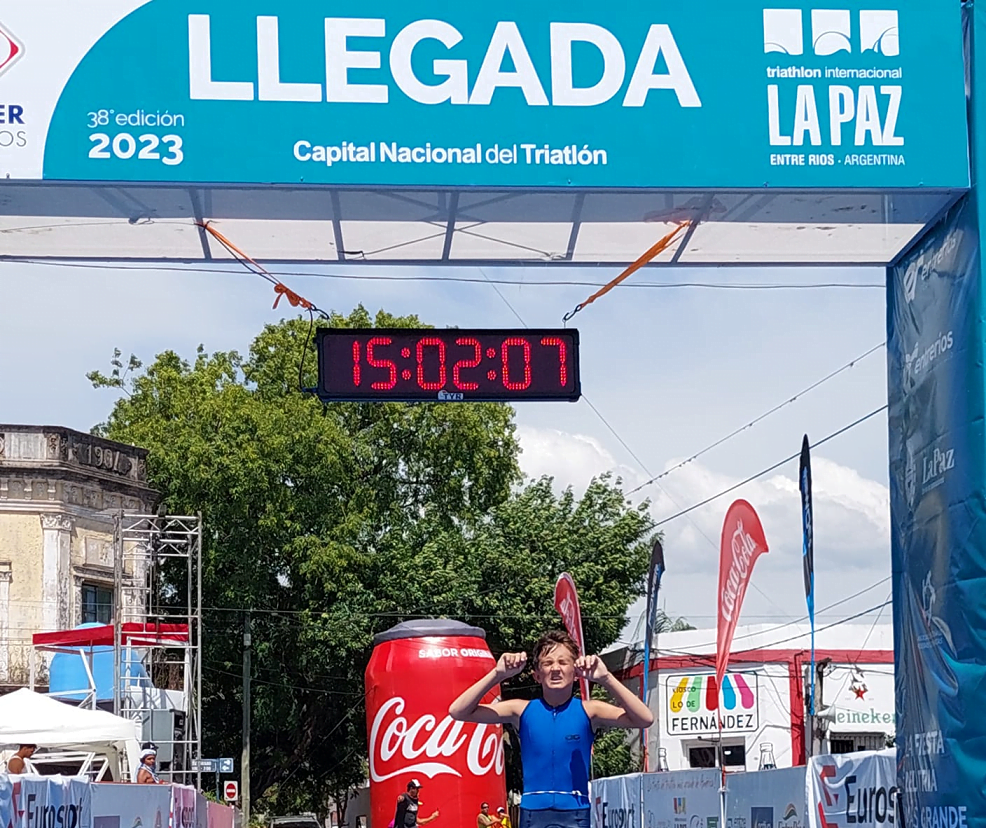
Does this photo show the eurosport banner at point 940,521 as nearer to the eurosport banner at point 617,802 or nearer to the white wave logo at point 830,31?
the white wave logo at point 830,31

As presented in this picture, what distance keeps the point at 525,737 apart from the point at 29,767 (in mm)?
10062

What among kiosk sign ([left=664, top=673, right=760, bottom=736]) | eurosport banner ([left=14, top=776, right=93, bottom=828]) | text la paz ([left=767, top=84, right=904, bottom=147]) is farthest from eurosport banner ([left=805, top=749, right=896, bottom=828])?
kiosk sign ([left=664, top=673, right=760, bottom=736])

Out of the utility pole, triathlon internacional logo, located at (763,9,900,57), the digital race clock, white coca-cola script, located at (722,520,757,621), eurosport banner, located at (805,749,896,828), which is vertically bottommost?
the utility pole

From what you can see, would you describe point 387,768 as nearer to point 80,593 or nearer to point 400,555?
point 80,593

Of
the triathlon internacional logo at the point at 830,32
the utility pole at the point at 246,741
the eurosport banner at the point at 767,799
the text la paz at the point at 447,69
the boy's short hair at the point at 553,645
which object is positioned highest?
the triathlon internacional logo at the point at 830,32

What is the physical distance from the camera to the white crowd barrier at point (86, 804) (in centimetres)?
759

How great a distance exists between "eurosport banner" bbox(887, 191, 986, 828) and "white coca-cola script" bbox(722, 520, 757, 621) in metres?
6.33

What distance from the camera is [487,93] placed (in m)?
8.00

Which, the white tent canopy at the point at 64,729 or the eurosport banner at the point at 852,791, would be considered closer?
the eurosport banner at the point at 852,791

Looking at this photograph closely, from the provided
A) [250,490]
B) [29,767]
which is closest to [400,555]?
[250,490]

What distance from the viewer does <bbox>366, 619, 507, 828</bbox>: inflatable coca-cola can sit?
2212cm

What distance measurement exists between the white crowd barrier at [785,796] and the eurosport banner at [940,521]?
0.47 meters

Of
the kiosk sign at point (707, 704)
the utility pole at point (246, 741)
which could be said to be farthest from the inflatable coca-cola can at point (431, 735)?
the utility pole at point (246, 741)

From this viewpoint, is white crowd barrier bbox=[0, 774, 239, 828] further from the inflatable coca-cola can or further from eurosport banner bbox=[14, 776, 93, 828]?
the inflatable coca-cola can
